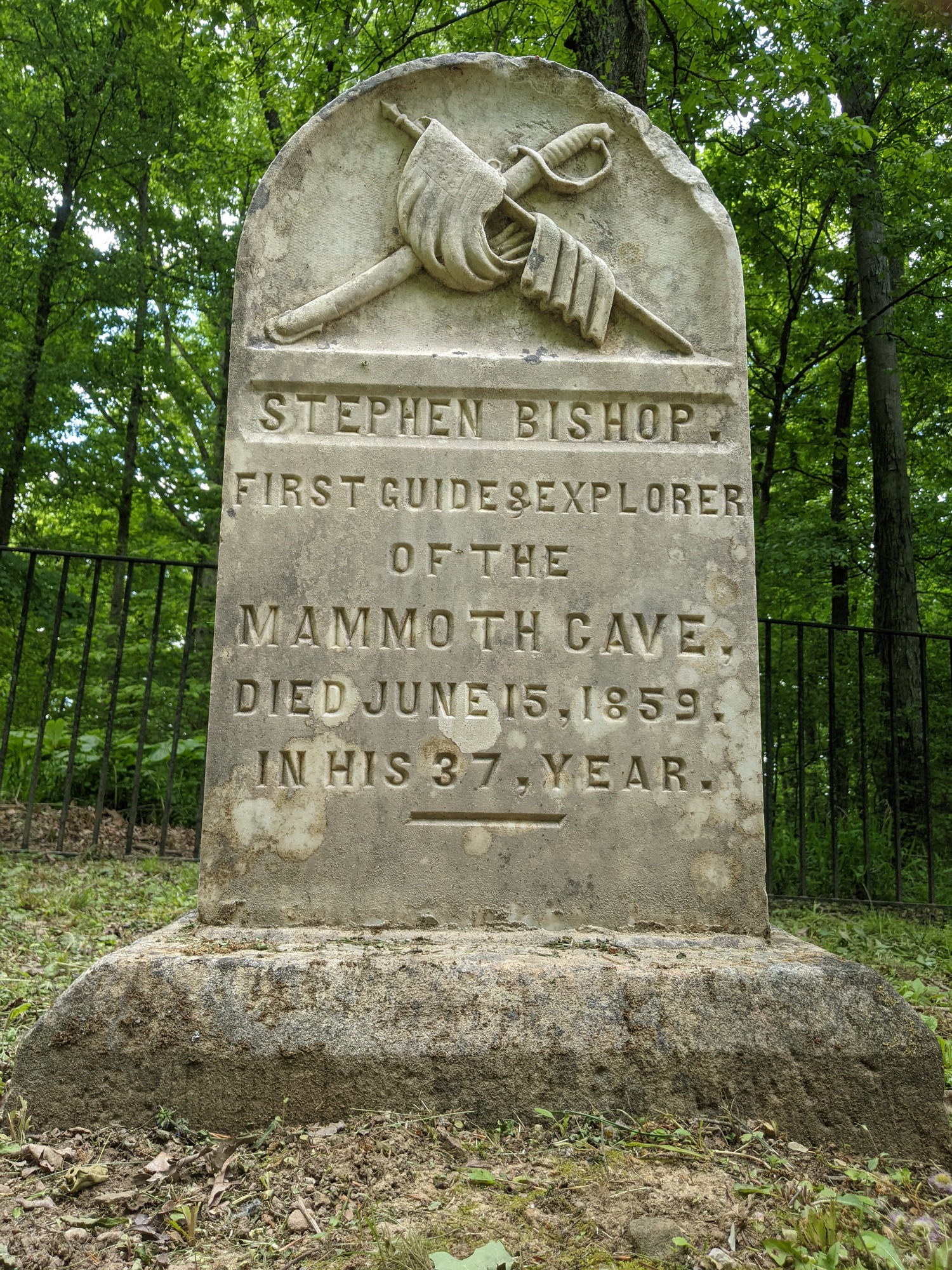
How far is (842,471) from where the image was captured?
11.3 meters

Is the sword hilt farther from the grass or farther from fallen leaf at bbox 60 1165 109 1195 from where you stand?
fallen leaf at bbox 60 1165 109 1195

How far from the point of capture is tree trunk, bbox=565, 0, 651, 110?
5598mm

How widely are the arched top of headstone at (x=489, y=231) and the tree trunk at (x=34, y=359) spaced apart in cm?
759

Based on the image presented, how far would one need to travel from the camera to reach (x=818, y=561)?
9664 millimetres

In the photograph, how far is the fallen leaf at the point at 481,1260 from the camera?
5.92 ft

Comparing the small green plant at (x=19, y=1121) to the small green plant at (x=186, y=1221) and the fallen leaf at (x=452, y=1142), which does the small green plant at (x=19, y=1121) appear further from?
the fallen leaf at (x=452, y=1142)

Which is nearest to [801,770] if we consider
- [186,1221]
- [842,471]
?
[186,1221]

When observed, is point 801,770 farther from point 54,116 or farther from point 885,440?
point 54,116

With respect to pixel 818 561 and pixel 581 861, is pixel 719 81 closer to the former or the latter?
pixel 818 561

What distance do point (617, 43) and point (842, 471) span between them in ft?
22.7

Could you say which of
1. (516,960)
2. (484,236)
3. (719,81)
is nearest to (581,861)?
(516,960)

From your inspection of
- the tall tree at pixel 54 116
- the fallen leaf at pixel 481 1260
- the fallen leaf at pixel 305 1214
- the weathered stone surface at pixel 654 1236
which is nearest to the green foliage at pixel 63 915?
the fallen leaf at pixel 305 1214

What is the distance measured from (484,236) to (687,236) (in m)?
0.76

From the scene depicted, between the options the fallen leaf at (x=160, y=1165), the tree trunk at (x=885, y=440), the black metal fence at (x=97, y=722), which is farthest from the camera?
the tree trunk at (x=885, y=440)
